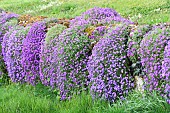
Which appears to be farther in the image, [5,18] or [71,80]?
[5,18]

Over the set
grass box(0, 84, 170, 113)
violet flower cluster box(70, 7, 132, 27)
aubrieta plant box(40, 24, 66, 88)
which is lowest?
grass box(0, 84, 170, 113)

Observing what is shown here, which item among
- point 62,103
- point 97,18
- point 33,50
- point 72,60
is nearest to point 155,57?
point 72,60

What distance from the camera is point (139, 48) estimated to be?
503 cm

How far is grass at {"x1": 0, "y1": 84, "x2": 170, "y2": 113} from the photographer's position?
4.62 m

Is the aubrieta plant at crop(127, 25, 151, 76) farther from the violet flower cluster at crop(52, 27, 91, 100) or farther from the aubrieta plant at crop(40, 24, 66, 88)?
the aubrieta plant at crop(40, 24, 66, 88)

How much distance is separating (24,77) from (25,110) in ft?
6.06

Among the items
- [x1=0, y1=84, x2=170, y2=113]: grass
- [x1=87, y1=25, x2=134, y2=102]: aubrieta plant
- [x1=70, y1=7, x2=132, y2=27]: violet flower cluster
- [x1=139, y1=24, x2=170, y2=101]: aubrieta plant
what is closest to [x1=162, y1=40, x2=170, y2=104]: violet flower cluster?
[x1=139, y1=24, x2=170, y2=101]: aubrieta plant

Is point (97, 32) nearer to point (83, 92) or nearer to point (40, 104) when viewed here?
point (83, 92)

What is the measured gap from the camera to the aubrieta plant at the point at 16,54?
24.4 feet

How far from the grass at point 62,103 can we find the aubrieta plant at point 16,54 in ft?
0.76

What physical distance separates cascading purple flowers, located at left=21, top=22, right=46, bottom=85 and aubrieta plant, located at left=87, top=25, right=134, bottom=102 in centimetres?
186

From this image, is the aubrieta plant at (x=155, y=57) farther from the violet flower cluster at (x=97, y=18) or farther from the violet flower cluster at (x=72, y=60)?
the violet flower cluster at (x=97, y=18)

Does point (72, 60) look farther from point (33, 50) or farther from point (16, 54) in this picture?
point (16, 54)

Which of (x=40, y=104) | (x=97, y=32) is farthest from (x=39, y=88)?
(x=97, y=32)
